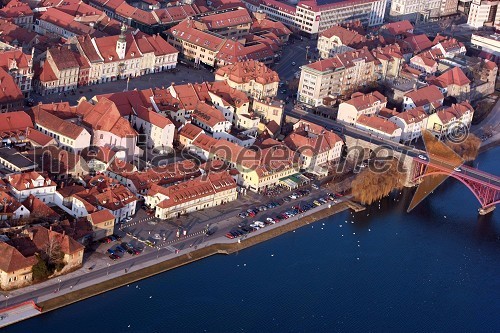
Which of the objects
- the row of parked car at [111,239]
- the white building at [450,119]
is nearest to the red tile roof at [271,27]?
the white building at [450,119]

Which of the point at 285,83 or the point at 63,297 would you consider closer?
the point at 63,297

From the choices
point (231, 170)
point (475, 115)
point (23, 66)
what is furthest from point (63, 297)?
point (475, 115)

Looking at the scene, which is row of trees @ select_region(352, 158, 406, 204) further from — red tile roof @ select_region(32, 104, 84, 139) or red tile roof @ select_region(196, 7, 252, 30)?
red tile roof @ select_region(196, 7, 252, 30)

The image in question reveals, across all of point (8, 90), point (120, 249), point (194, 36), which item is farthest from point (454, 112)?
point (120, 249)

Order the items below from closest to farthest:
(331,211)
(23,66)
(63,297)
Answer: (63,297) → (331,211) → (23,66)

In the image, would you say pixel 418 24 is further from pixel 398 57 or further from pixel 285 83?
pixel 285 83

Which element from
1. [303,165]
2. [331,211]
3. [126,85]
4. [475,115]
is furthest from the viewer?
[475,115]

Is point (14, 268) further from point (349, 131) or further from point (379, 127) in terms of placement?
point (379, 127)
